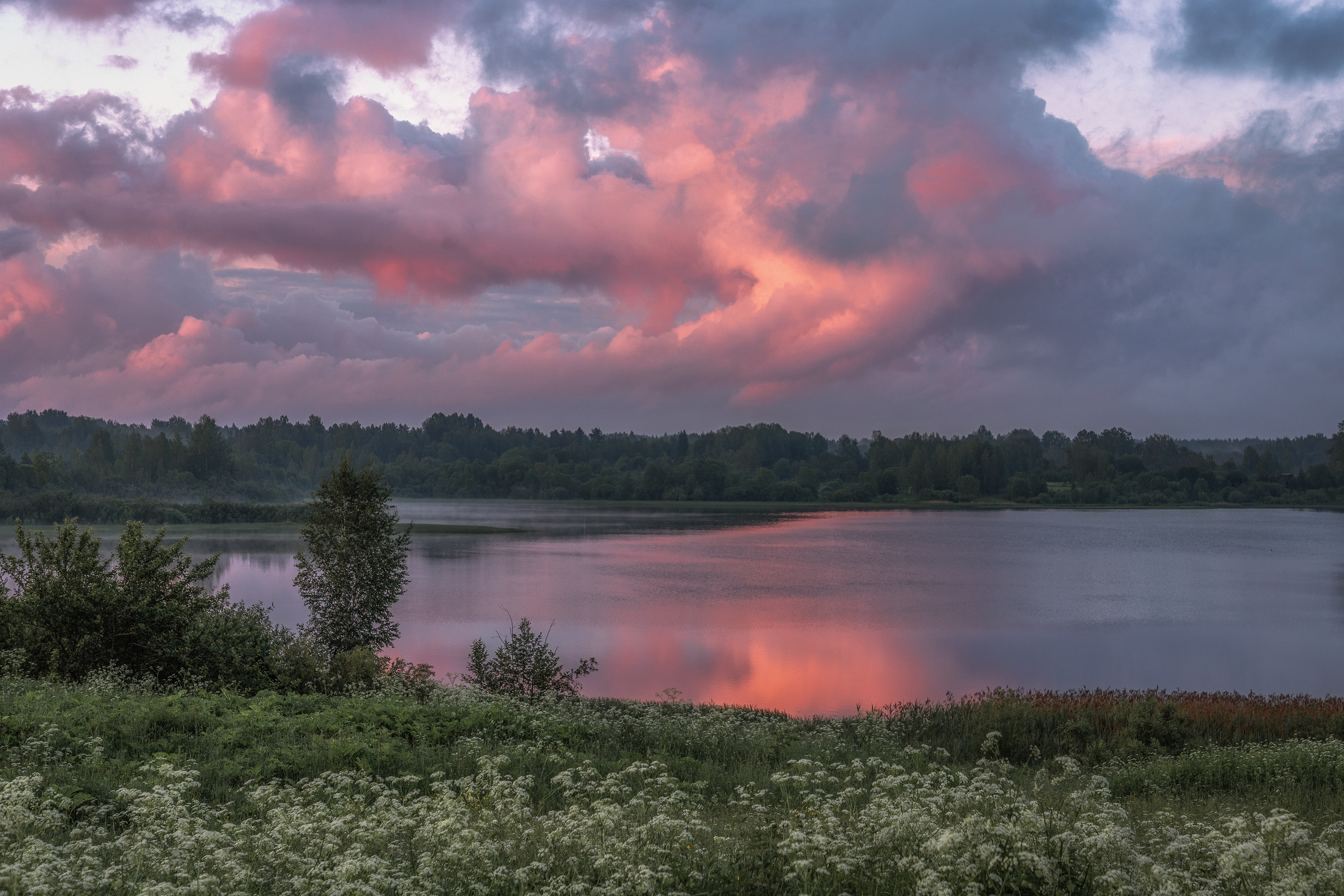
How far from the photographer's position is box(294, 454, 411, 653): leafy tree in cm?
2261

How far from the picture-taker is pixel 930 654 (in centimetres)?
2880

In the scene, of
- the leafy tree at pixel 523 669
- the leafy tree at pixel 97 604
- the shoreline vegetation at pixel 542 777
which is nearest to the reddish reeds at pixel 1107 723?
the shoreline vegetation at pixel 542 777

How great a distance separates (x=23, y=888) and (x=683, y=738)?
9.07 metres

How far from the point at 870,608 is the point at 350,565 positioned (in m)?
24.0

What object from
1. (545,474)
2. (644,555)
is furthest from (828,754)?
(545,474)

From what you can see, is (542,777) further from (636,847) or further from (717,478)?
(717,478)

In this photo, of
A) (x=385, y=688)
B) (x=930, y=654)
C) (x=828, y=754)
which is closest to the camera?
(x=828, y=754)

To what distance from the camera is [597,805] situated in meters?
6.32

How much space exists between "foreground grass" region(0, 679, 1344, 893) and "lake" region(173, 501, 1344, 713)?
1030 cm

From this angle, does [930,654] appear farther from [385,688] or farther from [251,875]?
[251,875]

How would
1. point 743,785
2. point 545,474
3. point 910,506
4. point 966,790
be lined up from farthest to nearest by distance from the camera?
point 545,474, point 910,506, point 743,785, point 966,790

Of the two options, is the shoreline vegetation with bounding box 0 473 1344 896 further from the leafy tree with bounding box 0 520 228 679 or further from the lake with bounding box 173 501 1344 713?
the lake with bounding box 173 501 1344 713

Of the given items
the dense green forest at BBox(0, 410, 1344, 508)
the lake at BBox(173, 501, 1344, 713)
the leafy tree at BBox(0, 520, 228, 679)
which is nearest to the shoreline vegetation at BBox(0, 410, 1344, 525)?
the dense green forest at BBox(0, 410, 1344, 508)

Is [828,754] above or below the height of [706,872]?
below
